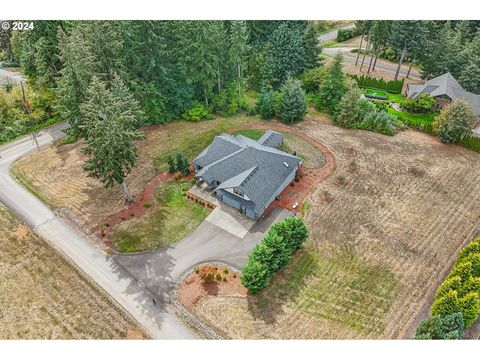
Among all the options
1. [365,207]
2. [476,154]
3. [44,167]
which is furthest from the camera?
[476,154]

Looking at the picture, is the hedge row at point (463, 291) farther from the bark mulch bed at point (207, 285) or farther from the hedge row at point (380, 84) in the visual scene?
the hedge row at point (380, 84)

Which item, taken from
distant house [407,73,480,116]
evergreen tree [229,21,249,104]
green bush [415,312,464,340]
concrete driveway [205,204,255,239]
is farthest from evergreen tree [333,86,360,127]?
green bush [415,312,464,340]

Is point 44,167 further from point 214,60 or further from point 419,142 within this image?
point 419,142

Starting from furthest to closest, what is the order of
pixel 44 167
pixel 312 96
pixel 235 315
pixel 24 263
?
pixel 312 96 → pixel 44 167 → pixel 24 263 → pixel 235 315

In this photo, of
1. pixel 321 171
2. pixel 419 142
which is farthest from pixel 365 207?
pixel 419 142

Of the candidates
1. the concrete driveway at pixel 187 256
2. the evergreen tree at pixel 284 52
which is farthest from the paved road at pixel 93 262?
the evergreen tree at pixel 284 52

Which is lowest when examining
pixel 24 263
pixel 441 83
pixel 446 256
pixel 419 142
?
pixel 24 263

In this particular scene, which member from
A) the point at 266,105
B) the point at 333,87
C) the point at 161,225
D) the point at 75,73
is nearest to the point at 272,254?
the point at 161,225
